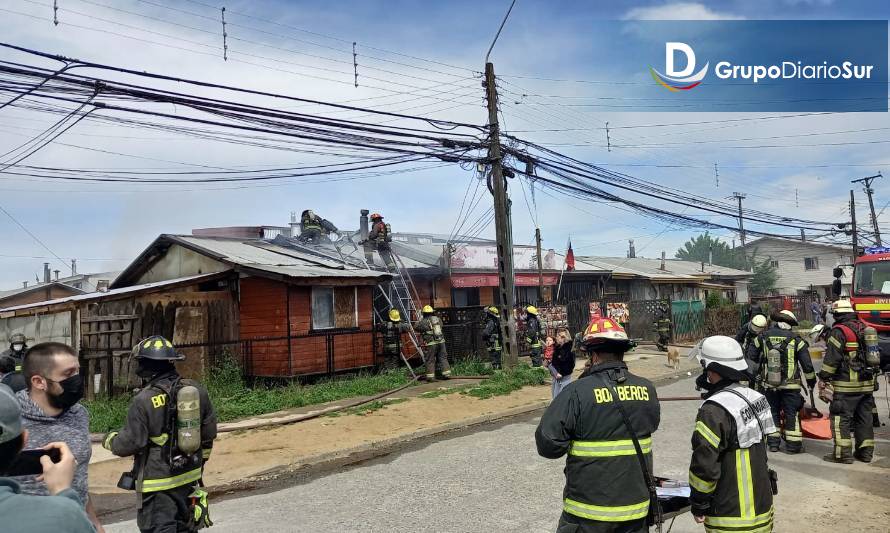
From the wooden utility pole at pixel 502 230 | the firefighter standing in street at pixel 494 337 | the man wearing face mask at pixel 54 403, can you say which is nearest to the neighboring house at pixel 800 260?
the firefighter standing in street at pixel 494 337

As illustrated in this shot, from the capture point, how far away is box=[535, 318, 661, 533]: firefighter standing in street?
308 cm

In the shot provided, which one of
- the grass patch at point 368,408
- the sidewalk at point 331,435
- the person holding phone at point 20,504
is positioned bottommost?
the sidewalk at point 331,435

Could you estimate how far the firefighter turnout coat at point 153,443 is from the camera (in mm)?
3773

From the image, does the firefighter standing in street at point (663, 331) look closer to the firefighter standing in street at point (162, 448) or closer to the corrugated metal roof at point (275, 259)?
the corrugated metal roof at point (275, 259)

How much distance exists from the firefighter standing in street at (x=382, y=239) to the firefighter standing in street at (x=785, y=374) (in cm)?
1385

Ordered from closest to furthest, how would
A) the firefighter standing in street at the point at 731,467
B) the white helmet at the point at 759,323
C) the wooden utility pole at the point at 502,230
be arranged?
the firefighter standing in street at the point at 731,467 → the white helmet at the point at 759,323 → the wooden utility pole at the point at 502,230

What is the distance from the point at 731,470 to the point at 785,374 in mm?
4564

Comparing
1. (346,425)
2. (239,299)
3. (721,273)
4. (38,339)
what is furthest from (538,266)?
(721,273)

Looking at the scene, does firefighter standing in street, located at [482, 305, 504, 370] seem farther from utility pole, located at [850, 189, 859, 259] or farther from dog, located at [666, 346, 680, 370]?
utility pole, located at [850, 189, 859, 259]

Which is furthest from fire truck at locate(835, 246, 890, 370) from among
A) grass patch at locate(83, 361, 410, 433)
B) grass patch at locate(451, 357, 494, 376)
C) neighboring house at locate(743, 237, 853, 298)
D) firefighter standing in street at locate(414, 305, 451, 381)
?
neighboring house at locate(743, 237, 853, 298)

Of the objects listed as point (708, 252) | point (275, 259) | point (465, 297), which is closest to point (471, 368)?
point (275, 259)

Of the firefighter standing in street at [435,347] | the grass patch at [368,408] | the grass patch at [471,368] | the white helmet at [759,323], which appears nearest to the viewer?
the white helmet at [759,323]

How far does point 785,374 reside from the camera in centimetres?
712

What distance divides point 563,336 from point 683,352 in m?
14.6
